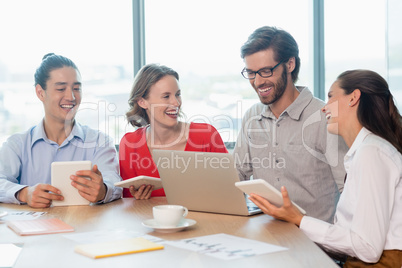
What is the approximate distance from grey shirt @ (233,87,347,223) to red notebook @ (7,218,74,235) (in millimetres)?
1231

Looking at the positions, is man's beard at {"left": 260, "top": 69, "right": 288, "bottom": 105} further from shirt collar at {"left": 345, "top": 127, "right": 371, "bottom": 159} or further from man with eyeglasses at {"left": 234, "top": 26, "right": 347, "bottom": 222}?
shirt collar at {"left": 345, "top": 127, "right": 371, "bottom": 159}

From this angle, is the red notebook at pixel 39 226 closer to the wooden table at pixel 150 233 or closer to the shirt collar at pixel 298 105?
the wooden table at pixel 150 233

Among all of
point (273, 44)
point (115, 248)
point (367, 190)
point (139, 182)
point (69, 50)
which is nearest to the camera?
point (115, 248)

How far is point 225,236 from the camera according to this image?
1.45m

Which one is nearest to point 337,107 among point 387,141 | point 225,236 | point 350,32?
point 387,141

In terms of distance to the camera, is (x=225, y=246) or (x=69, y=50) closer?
(x=225, y=246)

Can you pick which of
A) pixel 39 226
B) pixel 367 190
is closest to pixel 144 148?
pixel 39 226

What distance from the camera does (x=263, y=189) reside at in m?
1.57

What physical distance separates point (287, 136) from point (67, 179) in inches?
46.3

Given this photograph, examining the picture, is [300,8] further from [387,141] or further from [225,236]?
[225,236]

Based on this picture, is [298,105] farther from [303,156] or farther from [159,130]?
[159,130]

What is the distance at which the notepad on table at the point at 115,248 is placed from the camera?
4.09ft

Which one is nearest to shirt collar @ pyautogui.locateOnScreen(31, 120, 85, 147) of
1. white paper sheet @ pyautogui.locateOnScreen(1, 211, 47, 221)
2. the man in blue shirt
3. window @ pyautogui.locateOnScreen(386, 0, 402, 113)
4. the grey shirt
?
the man in blue shirt

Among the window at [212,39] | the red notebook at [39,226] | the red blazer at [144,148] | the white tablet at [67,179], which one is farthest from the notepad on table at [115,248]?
the window at [212,39]
